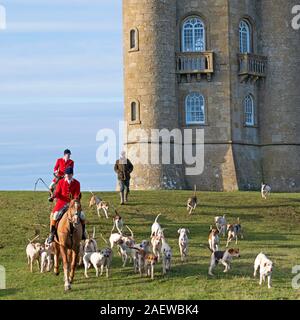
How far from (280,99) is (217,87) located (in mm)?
4649

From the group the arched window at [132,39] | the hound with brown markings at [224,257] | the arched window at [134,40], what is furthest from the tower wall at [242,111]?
the hound with brown markings at [224,257]

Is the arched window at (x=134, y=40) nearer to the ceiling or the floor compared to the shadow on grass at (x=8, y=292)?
nearer to the ceiling

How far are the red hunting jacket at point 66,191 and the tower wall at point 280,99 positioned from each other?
1291 inches

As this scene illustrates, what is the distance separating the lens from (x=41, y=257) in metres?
24.2

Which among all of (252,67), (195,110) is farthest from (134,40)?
(252,67)

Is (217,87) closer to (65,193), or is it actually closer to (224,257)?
(224,257)

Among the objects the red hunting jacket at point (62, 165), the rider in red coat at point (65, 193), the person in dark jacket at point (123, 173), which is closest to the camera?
the rider in red coat at point (65, 193)

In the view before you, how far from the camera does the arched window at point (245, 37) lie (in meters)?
53.1

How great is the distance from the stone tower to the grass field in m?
8.06

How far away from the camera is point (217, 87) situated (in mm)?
51906

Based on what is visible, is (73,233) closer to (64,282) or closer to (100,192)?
(64,282)

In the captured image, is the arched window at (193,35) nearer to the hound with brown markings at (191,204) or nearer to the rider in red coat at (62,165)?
the hound with brown markings at (191,204)
